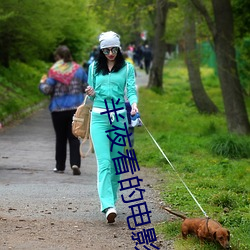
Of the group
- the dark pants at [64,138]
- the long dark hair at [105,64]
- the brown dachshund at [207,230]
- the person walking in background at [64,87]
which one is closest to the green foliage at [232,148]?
the dark pants at [64,138]

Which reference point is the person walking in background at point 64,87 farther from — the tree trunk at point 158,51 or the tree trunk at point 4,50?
the tree trunk at point 158,51

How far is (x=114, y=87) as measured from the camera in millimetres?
7660

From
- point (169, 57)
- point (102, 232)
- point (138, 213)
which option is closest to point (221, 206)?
point (138, 213)

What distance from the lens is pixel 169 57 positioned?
3145 inches

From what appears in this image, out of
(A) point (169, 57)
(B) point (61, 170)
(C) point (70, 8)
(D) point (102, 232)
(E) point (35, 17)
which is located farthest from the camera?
(A) point (169, 57)

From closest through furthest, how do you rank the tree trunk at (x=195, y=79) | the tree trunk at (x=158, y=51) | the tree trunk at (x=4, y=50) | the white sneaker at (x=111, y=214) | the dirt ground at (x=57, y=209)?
1. the dirt ground at (x=57, y=209)
2. the white sneaker at (x=111, y=214)
3. the tree trunk at (x=4, y=50)
4. the tree trunk at (x=195, y=79)
5. the tree trunk at (x=158, y=51)

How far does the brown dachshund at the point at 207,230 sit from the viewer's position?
6152mm

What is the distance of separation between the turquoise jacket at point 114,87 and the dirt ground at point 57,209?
1209 millimetres

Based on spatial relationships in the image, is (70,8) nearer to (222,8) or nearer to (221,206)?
(222,8)

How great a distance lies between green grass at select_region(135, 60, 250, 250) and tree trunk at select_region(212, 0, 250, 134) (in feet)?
2.55

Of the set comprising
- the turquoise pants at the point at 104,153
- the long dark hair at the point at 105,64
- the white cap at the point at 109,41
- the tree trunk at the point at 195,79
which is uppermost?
the white cap at the point at 109,41

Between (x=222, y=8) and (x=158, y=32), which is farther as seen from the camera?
(x=158, y=32)

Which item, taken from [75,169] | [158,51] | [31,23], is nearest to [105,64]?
[75,169]

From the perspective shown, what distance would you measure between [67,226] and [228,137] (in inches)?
278
